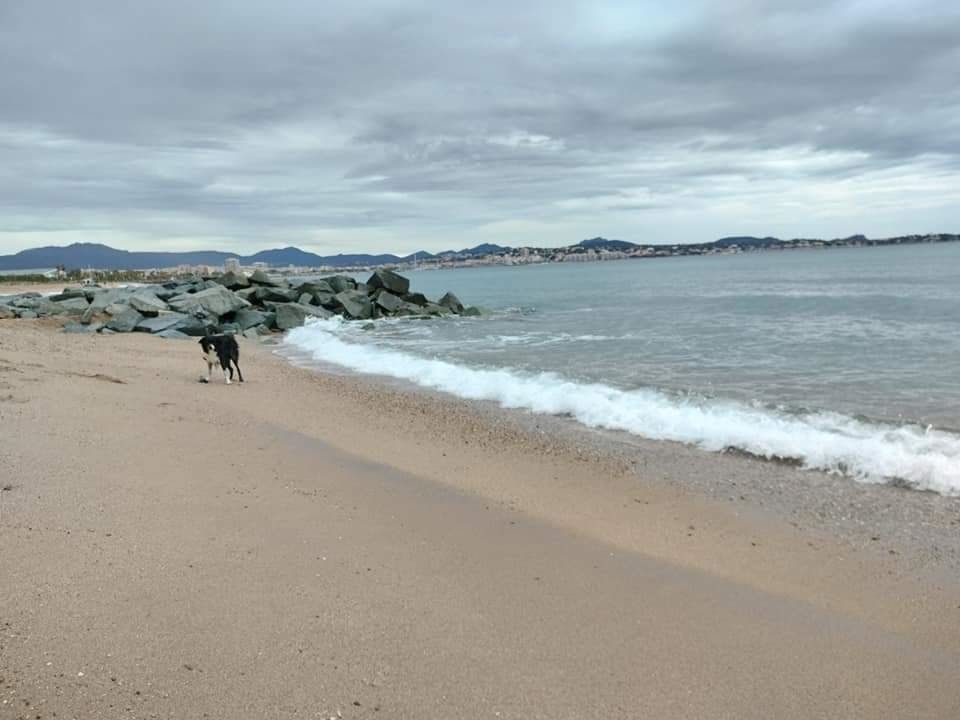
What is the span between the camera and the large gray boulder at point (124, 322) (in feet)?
80.4

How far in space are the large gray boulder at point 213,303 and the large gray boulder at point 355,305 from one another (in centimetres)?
511

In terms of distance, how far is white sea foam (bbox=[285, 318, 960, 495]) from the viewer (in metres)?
7.17

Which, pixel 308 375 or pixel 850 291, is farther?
pixel 850 291

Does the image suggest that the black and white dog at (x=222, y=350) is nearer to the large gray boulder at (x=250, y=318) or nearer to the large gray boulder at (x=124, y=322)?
the large gray boulder at (x=124, y=322)

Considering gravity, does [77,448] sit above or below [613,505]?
above

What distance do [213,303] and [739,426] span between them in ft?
78.7

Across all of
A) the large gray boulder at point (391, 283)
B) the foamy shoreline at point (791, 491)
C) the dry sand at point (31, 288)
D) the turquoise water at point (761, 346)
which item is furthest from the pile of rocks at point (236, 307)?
the dry sand at point (31, 288)

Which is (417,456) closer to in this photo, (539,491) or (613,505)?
(539,491)

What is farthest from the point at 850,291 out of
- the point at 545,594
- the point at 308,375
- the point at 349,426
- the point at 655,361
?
the point at 545,594

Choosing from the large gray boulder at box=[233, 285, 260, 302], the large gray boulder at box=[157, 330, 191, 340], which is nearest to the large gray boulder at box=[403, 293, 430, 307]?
the large gray boulder at box=[233, 285, 260, 302]

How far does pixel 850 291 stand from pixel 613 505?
39503 mm

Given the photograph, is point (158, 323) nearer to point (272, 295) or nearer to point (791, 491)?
point (272, 295)

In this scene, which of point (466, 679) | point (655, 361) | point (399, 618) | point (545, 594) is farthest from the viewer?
point (655, 361)

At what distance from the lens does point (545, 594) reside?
4.20 meters
